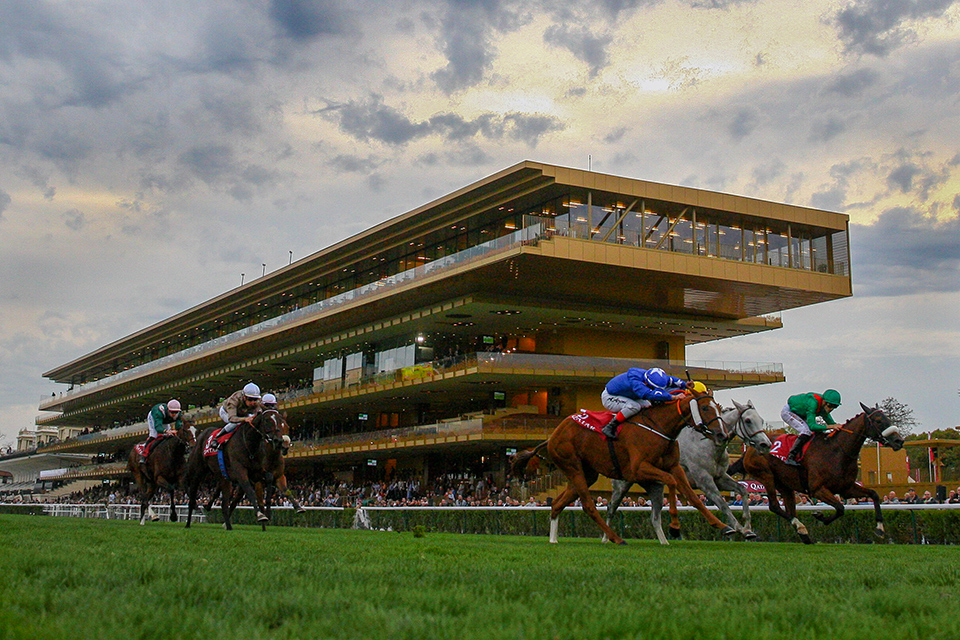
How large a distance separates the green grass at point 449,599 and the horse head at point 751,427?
241 inches

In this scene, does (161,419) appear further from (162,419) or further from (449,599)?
(449,599)

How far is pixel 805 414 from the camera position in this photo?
42.8 ft

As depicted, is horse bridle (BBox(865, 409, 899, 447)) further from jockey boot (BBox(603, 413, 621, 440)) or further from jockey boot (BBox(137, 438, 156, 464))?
jockey boot (BBox(137, 438, 156, 464))

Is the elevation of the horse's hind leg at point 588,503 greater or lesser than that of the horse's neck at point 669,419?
lesser

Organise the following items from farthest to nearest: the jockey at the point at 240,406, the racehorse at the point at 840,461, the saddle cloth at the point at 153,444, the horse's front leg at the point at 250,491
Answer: the saddle cloth at the point at 153,444
the jockey at the point at 240,406
the horse's front leg at the point at 250,491
the racehorse at the point at 840,461

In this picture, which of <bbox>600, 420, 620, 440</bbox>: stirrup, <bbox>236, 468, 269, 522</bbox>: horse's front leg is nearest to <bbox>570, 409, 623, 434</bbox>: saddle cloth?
<bbox>600, 420, 620, 440</bbox>: stirrup

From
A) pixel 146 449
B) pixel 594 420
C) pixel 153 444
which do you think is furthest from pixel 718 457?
pixel 146 449

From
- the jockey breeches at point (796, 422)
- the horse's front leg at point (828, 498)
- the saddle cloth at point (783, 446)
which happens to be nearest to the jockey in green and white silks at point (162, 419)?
the saddle cloth at point (783, 446)

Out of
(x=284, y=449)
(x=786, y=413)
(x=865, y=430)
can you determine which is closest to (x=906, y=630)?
(x=865, y=430)

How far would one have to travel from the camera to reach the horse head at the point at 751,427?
12805 millimetres

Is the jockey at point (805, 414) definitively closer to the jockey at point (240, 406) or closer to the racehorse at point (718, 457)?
the racehorse at point (718, 457)

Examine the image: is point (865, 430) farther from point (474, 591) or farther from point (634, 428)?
point (474, 591)

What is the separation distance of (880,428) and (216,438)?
11.0 metres

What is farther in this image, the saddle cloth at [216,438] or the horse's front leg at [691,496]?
the saddle cloth at [216,438]
